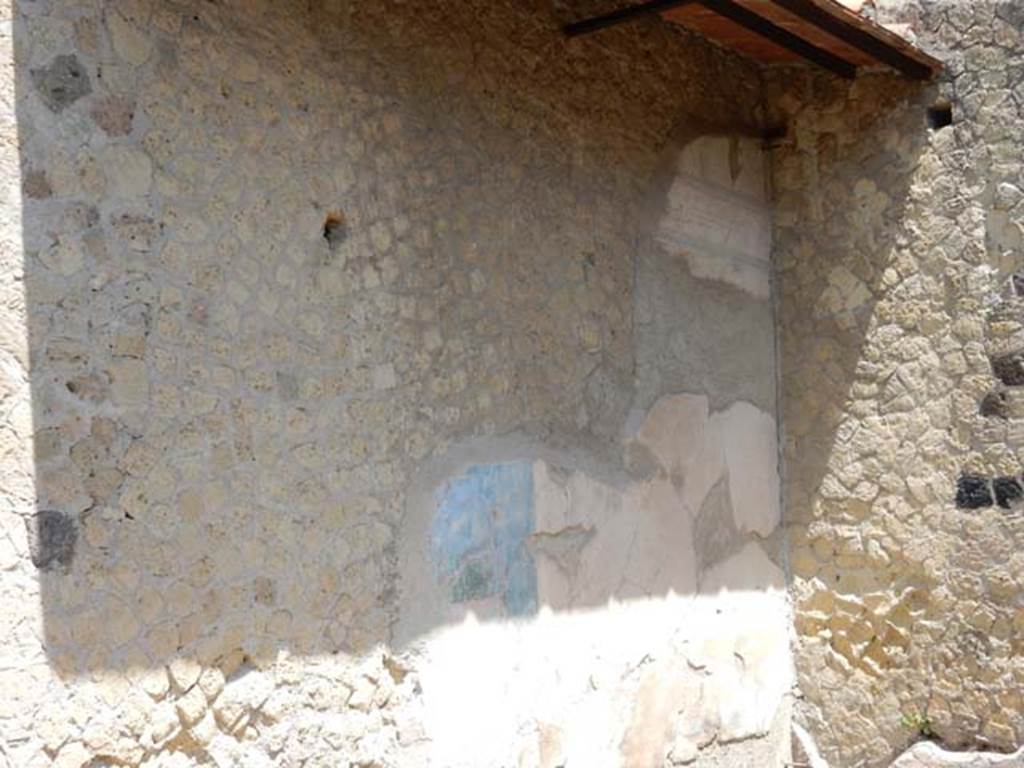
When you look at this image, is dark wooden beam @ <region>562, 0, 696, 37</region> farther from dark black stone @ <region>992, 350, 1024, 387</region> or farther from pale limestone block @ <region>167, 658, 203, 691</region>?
pale limestone block @ <region>167, 658, 203, 691</region>

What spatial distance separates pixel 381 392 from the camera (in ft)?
10.4

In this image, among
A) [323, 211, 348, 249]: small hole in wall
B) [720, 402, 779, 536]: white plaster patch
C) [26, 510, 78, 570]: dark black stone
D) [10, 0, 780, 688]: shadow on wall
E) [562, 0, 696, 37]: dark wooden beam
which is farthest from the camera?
[720, 402, 779, 536]: white plaster patch

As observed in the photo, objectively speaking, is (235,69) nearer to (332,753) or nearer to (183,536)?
(183,536)

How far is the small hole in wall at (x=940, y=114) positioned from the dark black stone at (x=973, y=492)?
1091 mm

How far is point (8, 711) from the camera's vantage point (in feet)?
7.79

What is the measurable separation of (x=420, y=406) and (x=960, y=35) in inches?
83.7

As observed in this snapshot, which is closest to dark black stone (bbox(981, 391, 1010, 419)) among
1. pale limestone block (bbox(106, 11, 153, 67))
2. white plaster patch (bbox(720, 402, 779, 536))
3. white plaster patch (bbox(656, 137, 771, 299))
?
white plaster patch (bbox(720, 402, 779, 536))

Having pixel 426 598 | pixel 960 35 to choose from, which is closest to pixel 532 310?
pixel 426 598

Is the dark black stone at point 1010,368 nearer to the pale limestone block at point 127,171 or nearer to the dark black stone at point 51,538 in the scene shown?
the pale limestone block at point 127,171

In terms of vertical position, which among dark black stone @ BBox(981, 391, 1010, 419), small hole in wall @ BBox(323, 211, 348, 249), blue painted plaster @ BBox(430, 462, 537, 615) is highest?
small hole in wall @ BBox(323, 211, 348, 249)

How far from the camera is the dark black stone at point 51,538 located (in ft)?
7.96

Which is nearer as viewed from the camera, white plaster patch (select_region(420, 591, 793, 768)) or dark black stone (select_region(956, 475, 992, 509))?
white plaster patch (select_region(420, 591, 793, 768))

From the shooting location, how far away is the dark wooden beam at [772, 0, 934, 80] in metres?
3.55

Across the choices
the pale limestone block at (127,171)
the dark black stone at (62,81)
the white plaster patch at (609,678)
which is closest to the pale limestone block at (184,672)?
the white plaster patch at (609,678)
